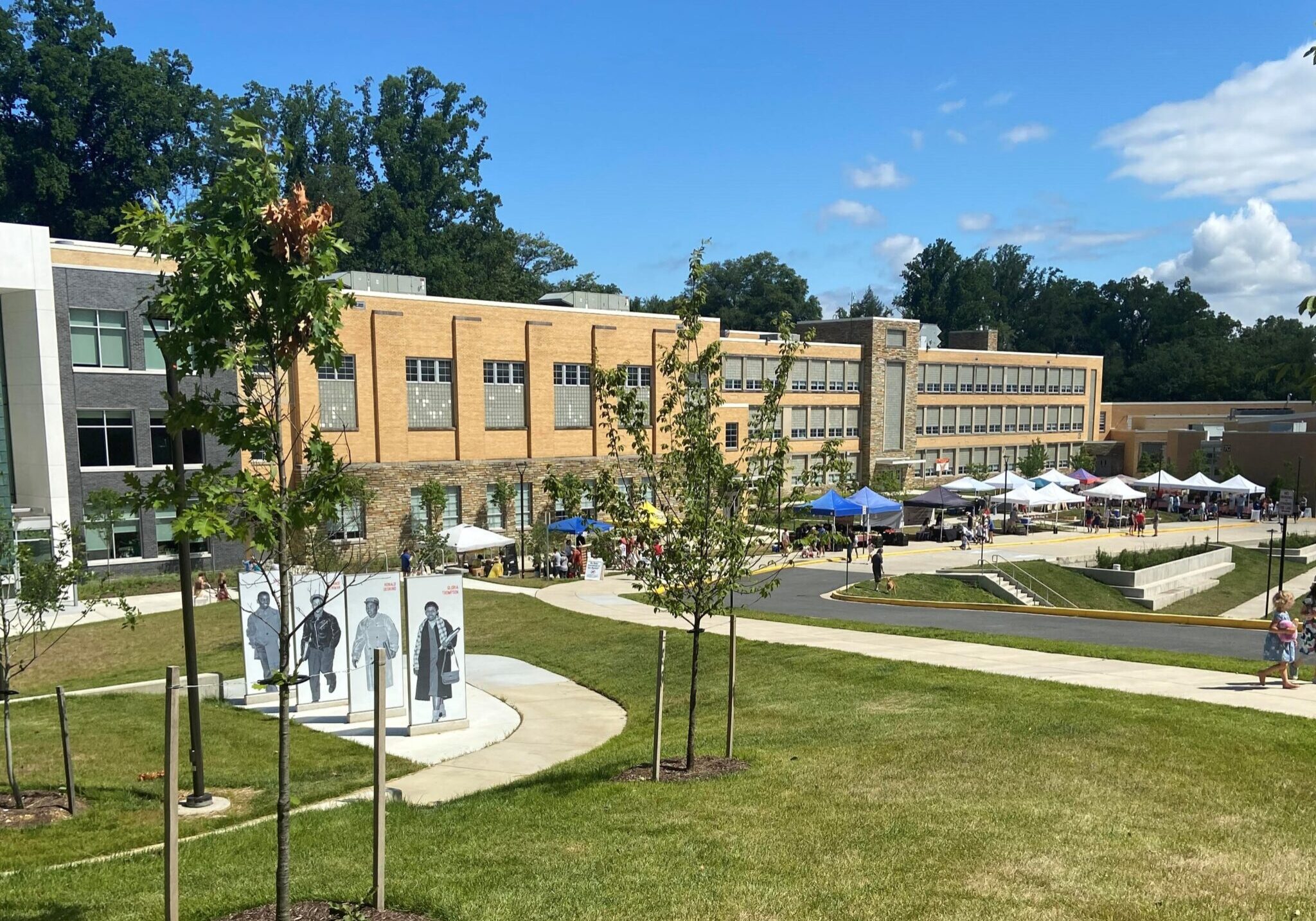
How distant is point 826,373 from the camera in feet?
237

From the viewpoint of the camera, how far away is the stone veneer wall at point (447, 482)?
140ft

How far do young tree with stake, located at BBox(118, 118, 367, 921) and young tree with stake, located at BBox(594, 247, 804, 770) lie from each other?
481cm

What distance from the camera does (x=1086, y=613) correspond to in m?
27.6

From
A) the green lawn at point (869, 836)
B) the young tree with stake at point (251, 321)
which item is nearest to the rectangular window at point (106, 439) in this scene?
the green lawn at point (869, 836)

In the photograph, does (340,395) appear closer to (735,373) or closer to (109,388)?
(109,388)

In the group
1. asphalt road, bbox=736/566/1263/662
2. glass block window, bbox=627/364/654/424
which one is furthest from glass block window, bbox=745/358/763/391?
asphalt road, bbox=736/566/1263/662

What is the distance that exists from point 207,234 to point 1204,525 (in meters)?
64.2

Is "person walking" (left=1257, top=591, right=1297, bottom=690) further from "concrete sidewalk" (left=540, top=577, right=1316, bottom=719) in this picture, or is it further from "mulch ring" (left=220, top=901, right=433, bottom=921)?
"mulch ring" (left=220, top=901, right=433, bottom=921)

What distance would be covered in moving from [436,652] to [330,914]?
1002 cm

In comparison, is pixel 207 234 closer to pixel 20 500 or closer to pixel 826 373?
pixel 20 500

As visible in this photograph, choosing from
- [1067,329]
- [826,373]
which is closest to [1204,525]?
[826,373]

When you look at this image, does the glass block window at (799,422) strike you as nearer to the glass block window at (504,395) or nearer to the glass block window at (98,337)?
the glass block window at (504,395)

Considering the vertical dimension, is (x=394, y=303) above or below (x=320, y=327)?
above

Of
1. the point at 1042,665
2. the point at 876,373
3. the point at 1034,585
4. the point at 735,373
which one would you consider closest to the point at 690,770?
the point at 1042,665
